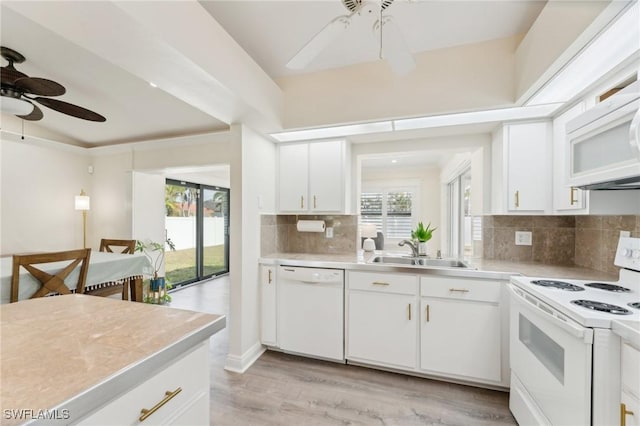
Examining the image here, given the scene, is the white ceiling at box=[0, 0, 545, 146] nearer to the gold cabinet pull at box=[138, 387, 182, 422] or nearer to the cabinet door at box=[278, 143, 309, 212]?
the cabinet door at box=[278, 143, 309, 212]

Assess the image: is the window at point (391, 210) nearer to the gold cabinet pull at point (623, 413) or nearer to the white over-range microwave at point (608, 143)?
the white over-range microwave at point (608, 143)

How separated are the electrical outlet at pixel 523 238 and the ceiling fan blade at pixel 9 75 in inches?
167

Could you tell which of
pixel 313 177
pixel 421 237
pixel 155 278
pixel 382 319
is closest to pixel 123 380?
pixel 382 319

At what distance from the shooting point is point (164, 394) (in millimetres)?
761

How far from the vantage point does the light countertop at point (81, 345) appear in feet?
1.80

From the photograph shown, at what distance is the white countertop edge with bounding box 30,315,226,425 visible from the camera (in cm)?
52

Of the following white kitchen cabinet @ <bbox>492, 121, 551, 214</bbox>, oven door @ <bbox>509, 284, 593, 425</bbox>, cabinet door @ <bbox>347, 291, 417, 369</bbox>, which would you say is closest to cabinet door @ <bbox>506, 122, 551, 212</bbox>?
white kitchen cabinet @ <bbox>492, 121, 551, 214</bbox>

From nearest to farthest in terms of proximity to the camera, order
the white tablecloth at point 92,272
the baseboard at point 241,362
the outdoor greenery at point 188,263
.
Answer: the white tablecloth at point 92,272 → the baseboard at point 241,362 → the outdoor greenery at point 188,263

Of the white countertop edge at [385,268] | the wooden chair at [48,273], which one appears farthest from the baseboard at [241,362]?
the wooden chair at [48,273]

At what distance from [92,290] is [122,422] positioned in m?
2.88

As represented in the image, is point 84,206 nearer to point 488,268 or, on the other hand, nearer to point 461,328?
point 461,328

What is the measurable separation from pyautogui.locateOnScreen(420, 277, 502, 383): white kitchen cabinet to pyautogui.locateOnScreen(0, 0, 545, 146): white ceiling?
186 cm

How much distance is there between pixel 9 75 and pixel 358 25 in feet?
8.42

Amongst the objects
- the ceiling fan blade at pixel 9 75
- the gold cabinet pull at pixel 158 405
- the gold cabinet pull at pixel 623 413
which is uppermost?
the ceiling fan blade at pixel 9 75
